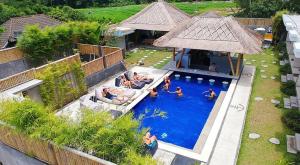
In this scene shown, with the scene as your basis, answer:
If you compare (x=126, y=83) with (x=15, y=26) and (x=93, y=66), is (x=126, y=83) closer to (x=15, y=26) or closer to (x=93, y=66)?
(x=93, y=66)

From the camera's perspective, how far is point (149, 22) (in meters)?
24.5

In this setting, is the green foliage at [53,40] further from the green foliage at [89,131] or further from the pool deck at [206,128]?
the pool deck at [206,128]

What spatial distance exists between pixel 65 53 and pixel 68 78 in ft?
17.1

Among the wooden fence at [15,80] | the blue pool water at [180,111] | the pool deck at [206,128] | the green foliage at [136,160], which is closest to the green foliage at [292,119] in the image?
the pool deck at [206,128]

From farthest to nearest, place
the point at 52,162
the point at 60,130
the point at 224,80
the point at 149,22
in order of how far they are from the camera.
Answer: the point at 149,22
the point at 224,80
the point at 52,162
the point at 60,130

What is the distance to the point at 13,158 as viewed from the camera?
895 cm

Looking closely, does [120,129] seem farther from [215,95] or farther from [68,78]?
[215,95]

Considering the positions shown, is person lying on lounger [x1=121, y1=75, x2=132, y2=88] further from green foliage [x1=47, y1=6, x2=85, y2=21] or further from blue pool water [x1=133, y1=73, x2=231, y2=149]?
green foliage [x1=47, y1=6, x2=85, y2=21]

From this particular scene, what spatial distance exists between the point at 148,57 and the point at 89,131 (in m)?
15.6

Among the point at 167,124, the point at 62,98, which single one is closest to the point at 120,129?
the point at 167,124

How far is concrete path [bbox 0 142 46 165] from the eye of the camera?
8.38m

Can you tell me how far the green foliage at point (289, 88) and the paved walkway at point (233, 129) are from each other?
1.83m

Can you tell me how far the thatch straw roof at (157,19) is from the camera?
23.7 metres

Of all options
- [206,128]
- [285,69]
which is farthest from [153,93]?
[285,69]
